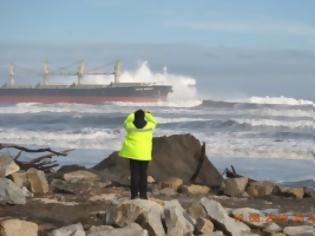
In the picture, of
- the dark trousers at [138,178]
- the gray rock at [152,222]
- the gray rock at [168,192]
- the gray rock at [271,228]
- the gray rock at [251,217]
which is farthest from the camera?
the gray rock at [168,192]

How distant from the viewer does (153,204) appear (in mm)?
7117

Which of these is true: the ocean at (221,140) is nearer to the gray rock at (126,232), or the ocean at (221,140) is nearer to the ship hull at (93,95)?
the gray rock at (126,232)

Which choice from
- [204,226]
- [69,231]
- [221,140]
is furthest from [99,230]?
[221,140]

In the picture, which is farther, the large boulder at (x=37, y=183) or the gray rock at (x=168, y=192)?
the gray rock at (x=168, y=192)

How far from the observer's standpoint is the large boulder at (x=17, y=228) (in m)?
6.27

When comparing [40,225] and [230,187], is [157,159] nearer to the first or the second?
[230,187]

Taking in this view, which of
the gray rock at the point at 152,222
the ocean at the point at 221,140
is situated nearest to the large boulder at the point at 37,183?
the gray rock at the point at 152,222

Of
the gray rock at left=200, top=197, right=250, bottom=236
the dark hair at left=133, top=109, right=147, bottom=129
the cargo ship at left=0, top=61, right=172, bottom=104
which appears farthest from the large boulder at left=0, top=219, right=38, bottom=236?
the cargo ship at left=0, top=61, right=172, bottom=104

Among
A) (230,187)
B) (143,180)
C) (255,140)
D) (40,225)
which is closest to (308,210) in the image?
(230,187)

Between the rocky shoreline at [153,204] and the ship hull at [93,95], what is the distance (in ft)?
205

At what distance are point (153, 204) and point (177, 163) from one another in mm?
4916

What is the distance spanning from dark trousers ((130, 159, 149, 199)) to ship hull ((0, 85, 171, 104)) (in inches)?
2584

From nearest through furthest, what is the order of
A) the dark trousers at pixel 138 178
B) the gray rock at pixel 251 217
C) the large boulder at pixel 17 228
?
the large boulder at pixel 17 228 → the gray rock at pixel 251 217 → the dark trousers at pixel 138 178

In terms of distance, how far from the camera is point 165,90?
78.7 m
